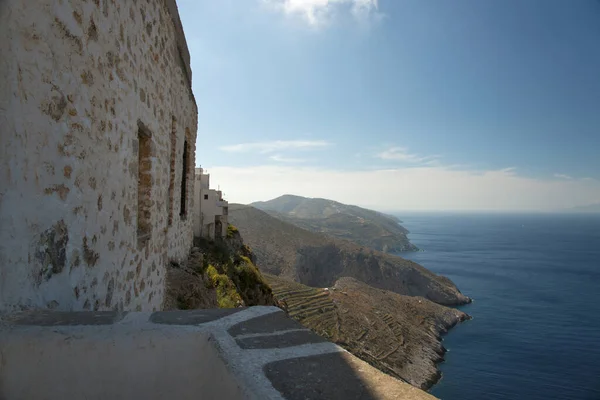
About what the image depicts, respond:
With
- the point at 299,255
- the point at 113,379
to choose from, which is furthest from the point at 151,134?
the point at 299,255

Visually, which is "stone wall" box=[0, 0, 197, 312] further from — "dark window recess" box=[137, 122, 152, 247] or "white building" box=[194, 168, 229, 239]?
"white building" box=[194, 168, 229, 239]

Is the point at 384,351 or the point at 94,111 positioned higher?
the point at 94,111

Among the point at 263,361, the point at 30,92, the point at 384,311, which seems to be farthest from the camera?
the point at 384,311

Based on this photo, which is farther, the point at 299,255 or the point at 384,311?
the point at 299,255

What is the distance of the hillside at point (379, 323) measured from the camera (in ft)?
101

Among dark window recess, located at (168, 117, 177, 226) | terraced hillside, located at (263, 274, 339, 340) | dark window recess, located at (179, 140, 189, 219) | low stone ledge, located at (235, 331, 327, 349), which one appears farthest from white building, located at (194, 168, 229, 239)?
terraced hillside, located at (263, 274, 339, 340)

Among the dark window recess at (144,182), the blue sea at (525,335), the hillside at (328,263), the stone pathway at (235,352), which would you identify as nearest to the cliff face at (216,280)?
the dark window recess at (144,182)

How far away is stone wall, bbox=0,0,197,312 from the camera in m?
1.69

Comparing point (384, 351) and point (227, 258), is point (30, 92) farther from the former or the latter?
point (384, 351)

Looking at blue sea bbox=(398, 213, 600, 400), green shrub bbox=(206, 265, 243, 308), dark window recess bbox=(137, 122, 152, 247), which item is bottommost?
blue sea bbox=(398, 213, 600, 400)

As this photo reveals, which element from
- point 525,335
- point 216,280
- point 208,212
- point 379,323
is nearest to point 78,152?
point 216,280

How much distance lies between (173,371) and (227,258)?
1059 centimetres

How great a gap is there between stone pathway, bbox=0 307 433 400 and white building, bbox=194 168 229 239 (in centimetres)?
1132

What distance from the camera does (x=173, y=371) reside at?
60.7 inches
